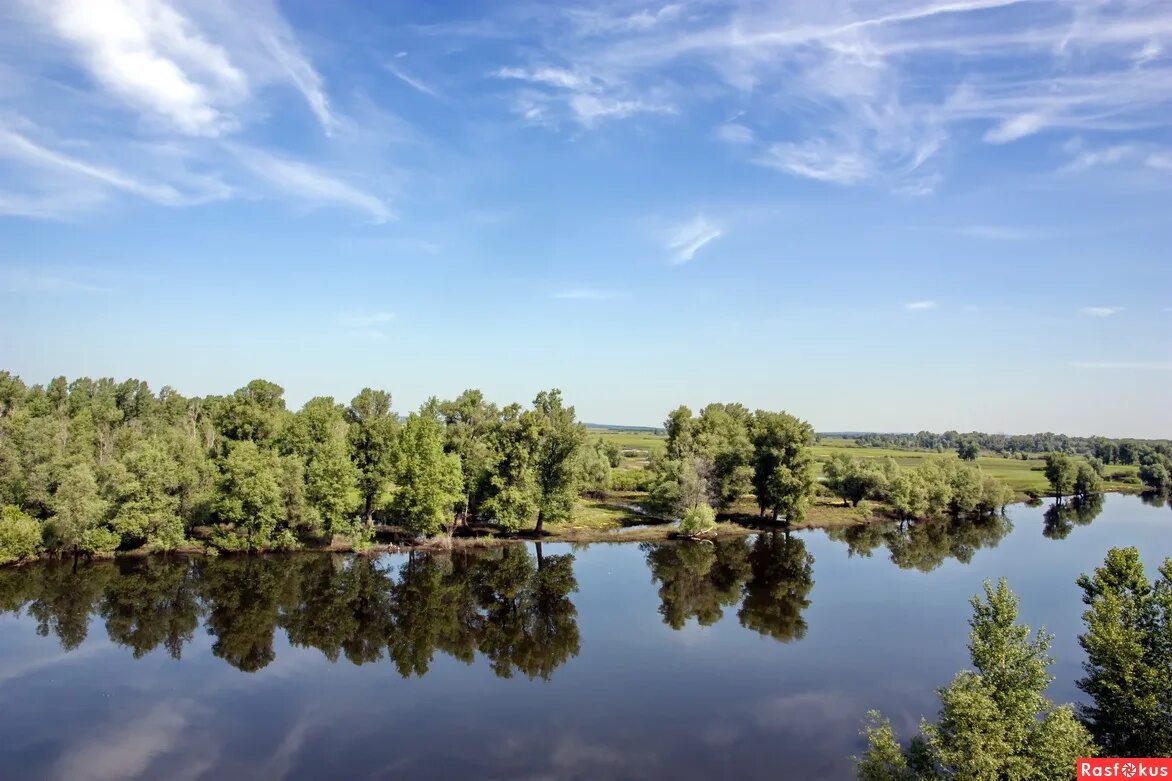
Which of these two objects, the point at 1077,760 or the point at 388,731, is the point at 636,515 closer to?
the point at 388,731

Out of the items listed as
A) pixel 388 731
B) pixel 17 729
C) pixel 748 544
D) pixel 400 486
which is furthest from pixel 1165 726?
pixel 400 486

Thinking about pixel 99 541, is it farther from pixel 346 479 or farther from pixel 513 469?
pixel 513 469

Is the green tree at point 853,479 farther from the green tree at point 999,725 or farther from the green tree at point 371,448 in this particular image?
the green tree at point 999,725

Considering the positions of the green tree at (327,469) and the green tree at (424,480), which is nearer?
the green tree at (327,469)

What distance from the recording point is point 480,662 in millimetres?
35344

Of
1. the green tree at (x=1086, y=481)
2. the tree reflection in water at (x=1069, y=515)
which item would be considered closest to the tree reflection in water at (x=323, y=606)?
the tree reflection in water at (x=1069, y=515)

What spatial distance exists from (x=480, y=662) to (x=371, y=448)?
33.1 m

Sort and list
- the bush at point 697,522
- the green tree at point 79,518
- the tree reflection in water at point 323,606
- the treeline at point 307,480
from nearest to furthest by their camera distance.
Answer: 1. the tree reflection in water at point 323,606
2. the green tree at point 79,518
3. the treeline at point 307,480
4. the bush at point 697,522

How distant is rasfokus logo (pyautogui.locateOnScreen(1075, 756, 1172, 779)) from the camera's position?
1805 cm

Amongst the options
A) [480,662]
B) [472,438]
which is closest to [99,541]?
[472,438]

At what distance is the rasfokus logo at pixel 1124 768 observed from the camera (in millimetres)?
18047

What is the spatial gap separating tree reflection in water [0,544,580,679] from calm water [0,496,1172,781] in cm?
21

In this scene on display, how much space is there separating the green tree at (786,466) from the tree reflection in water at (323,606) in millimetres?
30411

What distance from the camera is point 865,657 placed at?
120 feet
